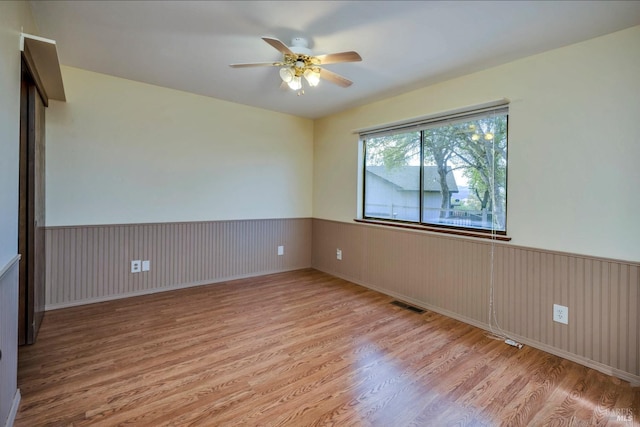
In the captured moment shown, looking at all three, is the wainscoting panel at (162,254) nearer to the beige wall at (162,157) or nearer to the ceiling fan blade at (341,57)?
the beige wall at (162,157)

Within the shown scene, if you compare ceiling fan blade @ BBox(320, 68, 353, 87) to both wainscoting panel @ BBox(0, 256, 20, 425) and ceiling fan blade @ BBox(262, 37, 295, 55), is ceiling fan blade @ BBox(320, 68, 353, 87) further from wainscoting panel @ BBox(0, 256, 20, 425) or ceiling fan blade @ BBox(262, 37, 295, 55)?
wainscoting panel @ BBox(0, 256, 20, 425)

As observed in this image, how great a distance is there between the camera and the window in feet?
9.33

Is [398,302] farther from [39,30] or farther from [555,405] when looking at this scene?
[39,30]

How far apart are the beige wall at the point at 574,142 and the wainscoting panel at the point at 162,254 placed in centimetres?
301

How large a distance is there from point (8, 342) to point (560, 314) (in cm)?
352

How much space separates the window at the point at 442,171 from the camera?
2.84 meters

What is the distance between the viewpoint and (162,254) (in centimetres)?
371

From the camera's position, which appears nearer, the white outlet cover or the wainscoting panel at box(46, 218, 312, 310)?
the wainscoting panel at box(46, 218, 312, 310)

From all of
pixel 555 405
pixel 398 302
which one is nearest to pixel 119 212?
pixel 398 302

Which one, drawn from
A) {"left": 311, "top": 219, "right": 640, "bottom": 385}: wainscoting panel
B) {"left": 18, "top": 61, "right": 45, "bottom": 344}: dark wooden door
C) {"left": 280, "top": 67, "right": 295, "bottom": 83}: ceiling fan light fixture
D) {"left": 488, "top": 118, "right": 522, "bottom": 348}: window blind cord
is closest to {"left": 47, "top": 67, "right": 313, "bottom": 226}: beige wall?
{"left": 18, "top": 61, "right": 45, "bottom": 344}: dark wooden door

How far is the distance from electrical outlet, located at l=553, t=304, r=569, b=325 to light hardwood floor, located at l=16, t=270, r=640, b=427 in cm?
30

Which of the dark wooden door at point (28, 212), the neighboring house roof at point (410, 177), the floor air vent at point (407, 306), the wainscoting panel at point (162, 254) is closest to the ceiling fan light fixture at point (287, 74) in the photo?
the dark wooden door at point (28, 212)

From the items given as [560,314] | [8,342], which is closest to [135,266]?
[8,342]

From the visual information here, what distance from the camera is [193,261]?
12.9 feet
